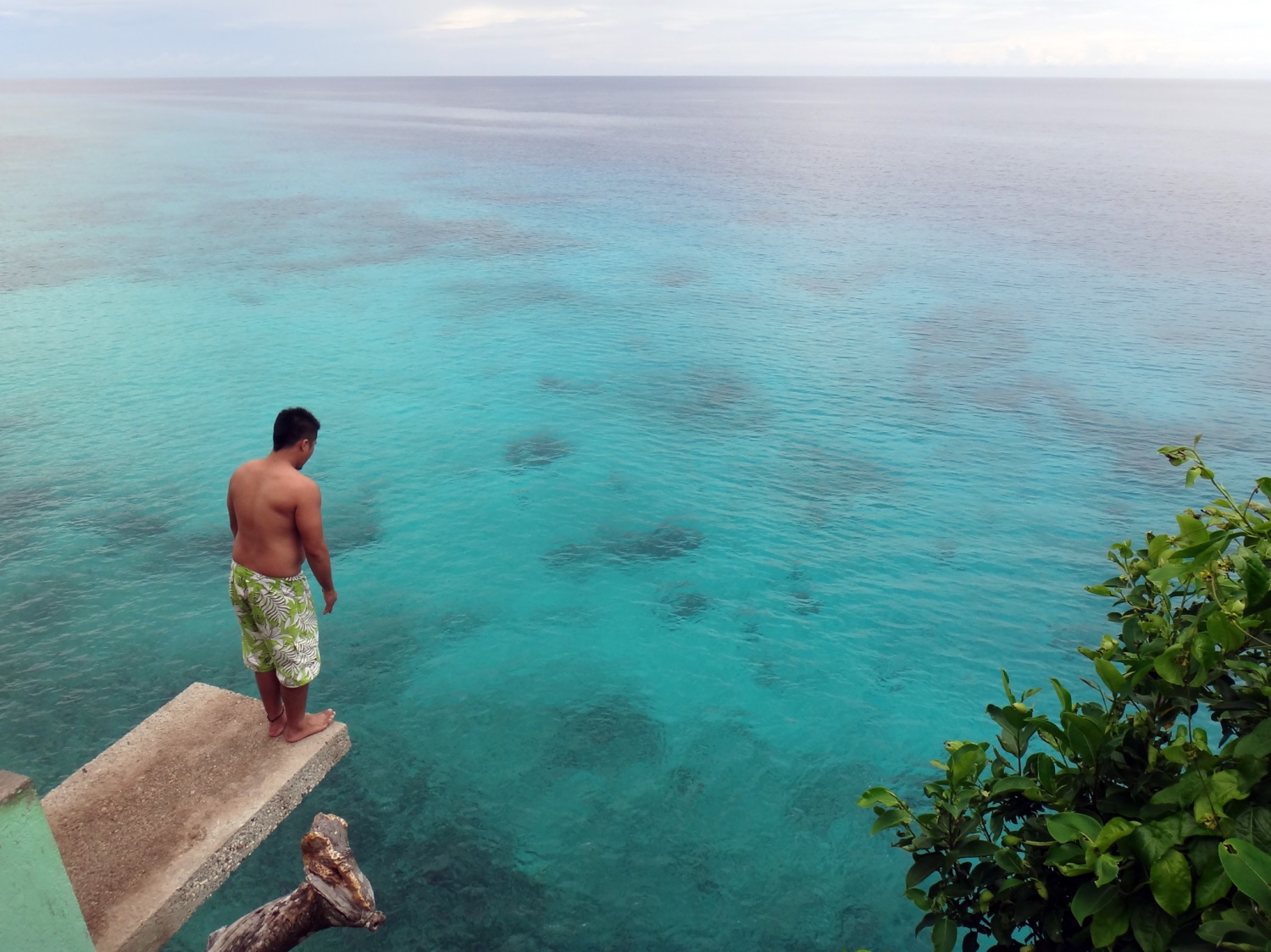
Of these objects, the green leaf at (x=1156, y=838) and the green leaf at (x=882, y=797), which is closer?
the green leaf at (x=1156, y=838)

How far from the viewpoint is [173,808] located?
4738mm

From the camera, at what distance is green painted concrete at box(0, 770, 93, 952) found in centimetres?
308

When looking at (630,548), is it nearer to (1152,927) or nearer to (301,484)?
(301,484)

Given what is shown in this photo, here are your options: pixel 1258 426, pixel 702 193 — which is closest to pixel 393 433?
pixel 1258 426

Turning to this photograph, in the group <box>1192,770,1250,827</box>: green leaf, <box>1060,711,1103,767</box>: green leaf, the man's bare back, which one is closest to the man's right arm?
the man's bare back

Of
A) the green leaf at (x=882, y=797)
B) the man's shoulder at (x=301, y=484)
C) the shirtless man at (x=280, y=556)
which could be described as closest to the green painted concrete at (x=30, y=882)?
the shirtless man at (x=280, y=556)

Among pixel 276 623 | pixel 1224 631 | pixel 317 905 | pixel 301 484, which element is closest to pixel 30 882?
pixel 317 905

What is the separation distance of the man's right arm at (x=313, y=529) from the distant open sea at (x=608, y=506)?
277 cm

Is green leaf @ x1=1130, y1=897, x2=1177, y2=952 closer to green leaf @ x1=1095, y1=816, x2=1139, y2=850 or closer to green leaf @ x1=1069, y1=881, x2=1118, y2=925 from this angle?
green leaf @ x1=1069, y1=881, x2=1118, y2=925

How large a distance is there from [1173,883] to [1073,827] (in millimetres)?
245

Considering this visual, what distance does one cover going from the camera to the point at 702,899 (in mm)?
6457

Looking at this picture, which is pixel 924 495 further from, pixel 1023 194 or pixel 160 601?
pixel 1023 194

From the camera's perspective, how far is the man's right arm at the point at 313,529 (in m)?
4.83

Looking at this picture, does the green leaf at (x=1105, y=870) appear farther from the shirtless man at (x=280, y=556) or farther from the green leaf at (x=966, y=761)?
the shirtless man at (x=280, y=556)
